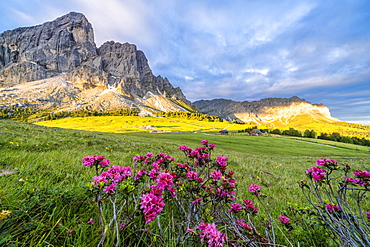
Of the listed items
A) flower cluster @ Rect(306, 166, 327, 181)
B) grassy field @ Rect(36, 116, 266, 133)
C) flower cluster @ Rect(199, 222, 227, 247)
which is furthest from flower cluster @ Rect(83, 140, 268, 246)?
grassy field @ Rect(36, 116, 266, 133)

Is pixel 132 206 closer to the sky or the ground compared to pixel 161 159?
closer to the ground

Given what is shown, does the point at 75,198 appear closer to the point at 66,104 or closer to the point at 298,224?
the point at 298,224

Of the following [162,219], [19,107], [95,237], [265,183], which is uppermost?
[95,237]

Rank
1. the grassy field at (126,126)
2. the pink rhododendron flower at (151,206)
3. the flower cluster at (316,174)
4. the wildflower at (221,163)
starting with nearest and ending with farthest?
the pink rhododendron flower at (151,206) → the flower cluster at (316,174) → the wildflower at (221,163) → the grassy field at (126,126)

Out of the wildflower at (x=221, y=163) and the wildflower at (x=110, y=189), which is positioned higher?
the wildflower at (x=221, y=163)

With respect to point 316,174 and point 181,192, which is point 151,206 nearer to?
point 181,192

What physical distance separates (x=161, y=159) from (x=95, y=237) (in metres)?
1.76

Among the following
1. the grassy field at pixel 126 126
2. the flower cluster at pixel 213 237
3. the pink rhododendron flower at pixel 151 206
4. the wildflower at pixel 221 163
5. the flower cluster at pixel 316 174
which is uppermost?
the flower cluster at pixel 316 174

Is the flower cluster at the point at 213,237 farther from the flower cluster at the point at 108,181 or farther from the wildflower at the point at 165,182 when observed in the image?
the flower cluster at the point at 108,181

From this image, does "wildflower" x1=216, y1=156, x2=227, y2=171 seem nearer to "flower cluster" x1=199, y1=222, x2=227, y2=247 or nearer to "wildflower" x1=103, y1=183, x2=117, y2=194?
"flower cluster" x1=199, y1=222, x2=227, y2=247

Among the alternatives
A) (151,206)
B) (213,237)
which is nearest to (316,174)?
(213,237)

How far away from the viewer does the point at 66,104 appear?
19812 cm

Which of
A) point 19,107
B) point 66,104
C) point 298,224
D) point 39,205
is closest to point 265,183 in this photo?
point 298,224

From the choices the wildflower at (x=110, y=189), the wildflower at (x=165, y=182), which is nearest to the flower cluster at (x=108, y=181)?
the wildflower at (x=110, y=189)
